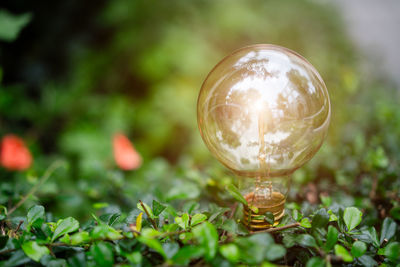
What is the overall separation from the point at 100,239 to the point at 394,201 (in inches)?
38.1

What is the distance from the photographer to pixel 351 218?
80cm

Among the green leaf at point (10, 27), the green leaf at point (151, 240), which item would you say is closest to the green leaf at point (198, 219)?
the green leaf at point (151, 240)

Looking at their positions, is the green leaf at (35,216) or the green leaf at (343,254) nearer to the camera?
the green leaf at (343,254)

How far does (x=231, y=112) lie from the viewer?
93 cm

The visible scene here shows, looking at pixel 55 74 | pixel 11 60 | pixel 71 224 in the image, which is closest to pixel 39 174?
pixel 71 224

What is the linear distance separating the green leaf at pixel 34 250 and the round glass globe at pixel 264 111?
0.52m

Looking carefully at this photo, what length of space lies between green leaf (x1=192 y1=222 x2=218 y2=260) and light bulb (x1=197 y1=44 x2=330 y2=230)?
0.76 feet

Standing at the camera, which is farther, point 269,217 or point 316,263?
point 269,217

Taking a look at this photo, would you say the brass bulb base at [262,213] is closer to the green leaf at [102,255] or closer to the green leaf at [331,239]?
the green leaf at [331,239]

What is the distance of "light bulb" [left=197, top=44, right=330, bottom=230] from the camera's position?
2.90 ft

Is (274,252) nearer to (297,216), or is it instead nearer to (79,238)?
(297,216)

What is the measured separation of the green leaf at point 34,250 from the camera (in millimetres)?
658

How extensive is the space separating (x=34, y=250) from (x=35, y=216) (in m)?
0.13

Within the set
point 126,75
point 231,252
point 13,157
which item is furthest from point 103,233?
point 126,75
